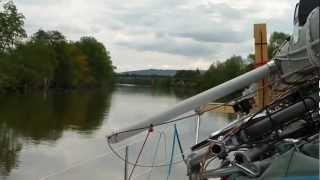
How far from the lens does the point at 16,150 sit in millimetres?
20172

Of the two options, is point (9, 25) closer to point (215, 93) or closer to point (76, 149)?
point (76, 149)

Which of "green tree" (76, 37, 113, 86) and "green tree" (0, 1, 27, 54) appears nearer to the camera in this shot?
"green tree" (0, 1, 27, 54)

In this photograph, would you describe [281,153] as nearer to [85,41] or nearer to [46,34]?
[46,34]

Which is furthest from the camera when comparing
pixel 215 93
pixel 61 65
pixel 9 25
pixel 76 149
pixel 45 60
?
Result: pixel 61 65

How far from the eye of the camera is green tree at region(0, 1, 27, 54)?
6831cm

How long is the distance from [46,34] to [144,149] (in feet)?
321

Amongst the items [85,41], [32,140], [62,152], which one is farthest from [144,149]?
[85,41]

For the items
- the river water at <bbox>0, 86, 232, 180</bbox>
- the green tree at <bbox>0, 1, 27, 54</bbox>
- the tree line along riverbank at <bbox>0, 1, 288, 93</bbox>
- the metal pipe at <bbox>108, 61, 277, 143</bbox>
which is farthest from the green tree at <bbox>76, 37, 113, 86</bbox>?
the metal pipe at <bbox>108, 61, 277, 143</bbox>

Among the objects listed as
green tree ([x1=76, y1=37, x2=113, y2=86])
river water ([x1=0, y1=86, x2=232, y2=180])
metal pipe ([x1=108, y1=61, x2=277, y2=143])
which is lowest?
river water ([x1=0, y1=86, x2=232, y2=180])

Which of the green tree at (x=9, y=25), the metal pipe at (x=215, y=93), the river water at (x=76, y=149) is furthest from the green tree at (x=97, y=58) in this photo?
the metal pipe at (x=215, y=93)

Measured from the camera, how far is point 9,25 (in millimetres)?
68750

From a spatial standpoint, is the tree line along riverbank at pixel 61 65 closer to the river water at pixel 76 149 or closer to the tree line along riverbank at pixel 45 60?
the tree line along riverbank at pixel 45 60

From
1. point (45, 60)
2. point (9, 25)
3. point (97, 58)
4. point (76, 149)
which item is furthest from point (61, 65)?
point (76, 149)

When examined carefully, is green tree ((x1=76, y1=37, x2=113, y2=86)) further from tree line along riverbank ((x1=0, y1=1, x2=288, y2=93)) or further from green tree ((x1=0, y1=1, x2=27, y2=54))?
green tree ((x1=0, y1=1, x2=27, y2=54))
